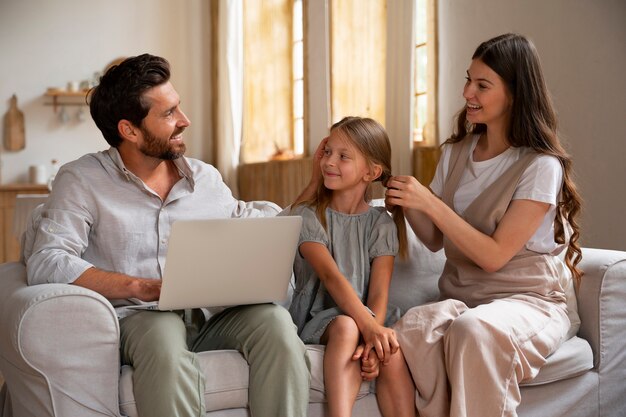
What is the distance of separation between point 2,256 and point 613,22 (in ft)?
16.3

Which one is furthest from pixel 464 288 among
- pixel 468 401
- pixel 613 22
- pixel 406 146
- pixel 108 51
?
pixel 108 51

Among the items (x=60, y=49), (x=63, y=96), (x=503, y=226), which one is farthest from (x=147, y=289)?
(x=60, y=49)

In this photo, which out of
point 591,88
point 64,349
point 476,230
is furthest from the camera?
point 591,88

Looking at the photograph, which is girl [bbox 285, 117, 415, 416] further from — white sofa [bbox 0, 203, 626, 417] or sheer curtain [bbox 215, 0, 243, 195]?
sheer curtain [bbox 215, 0, 243, 195]

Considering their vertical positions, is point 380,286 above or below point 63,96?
below

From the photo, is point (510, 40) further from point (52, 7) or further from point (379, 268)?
point (52, 7)

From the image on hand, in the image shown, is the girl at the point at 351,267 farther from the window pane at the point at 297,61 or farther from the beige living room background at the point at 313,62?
the window pane at the point at 297,61

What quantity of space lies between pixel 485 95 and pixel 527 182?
277mm

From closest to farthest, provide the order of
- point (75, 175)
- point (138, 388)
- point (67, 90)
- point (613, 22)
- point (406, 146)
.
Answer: point (138, 388), point (75, 175), point (613, 22), point (406, 146), point (67, 90)

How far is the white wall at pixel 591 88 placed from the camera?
136 inches

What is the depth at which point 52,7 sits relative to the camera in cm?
→ 694

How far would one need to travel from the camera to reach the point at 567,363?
211cm

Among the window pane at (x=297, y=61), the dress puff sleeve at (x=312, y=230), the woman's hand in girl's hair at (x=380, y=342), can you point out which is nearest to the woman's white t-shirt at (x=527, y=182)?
the dress puff sleeve at (x=312, y=230)

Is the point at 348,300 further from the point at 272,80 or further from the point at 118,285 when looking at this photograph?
the point at 272,80
